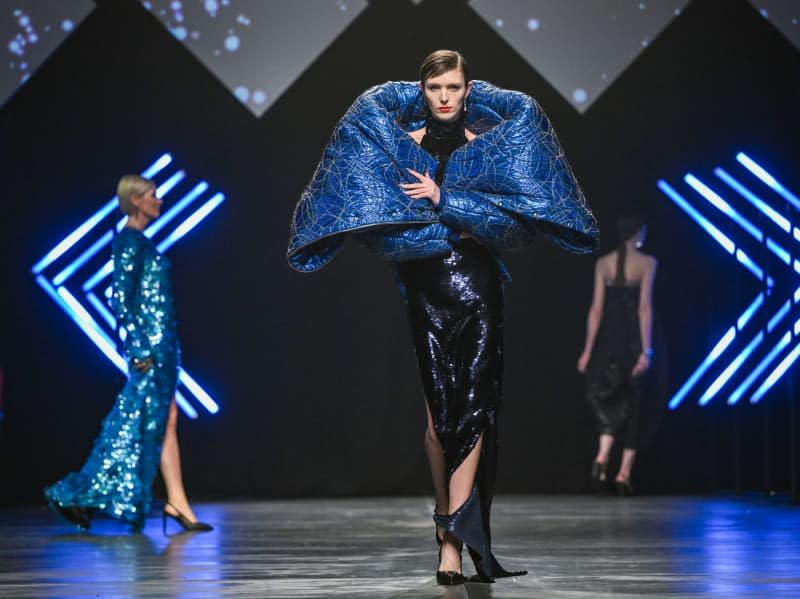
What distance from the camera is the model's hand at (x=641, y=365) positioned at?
287 inches

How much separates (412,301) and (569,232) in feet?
1.36

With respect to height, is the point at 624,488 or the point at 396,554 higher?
the point at 396,554

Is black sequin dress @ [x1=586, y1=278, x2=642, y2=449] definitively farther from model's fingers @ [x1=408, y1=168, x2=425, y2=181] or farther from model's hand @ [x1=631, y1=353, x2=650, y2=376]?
model's fingers @ [x1=408, y1=168, x2=425, y2=181]

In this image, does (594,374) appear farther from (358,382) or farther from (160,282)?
(160,282)

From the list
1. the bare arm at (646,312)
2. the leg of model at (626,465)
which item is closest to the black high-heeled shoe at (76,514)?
the leg of model at (626,465)

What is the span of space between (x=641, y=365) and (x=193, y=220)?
2.49 meters

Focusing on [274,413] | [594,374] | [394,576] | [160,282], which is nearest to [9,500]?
[274,413]

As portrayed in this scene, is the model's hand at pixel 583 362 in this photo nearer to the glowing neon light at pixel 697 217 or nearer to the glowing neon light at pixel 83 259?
the glowing neon light at pixel 697 217

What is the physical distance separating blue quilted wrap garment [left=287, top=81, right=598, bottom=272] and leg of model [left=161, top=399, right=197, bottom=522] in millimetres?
2163

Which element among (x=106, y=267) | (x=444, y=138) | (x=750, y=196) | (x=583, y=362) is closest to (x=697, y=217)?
(x=750, y=196)

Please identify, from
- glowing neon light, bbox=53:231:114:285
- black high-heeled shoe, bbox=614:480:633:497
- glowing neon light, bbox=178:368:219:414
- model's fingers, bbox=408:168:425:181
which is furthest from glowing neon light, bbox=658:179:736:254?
model's fingers, bbox=408:168:425:181

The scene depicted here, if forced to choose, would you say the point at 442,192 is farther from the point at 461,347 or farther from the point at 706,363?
the point at 706,363

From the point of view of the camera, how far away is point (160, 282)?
5254 mm

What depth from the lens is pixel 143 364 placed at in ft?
17.1
